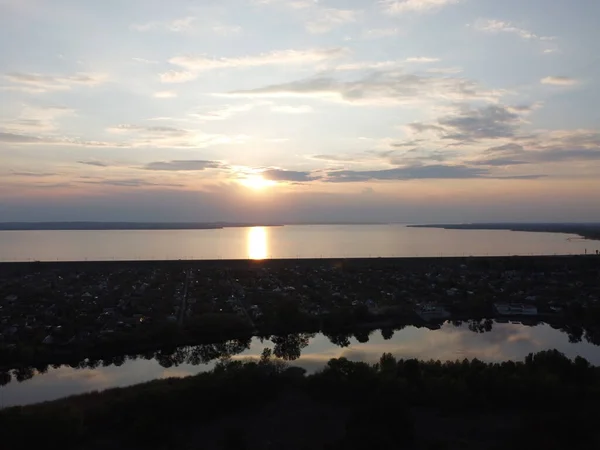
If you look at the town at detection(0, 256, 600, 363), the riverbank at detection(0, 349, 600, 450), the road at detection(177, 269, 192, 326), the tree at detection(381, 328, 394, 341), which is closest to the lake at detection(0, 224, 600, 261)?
the town at detection(0, 256, 600, 363)

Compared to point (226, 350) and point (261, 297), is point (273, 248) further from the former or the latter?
point (226, 350)

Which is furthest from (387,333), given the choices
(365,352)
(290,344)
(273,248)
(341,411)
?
(273,248)

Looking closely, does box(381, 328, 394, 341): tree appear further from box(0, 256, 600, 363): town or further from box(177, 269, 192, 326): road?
box(177, 269, 192, 326): road

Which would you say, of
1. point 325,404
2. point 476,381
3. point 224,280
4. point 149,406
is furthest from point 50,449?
point 224,280

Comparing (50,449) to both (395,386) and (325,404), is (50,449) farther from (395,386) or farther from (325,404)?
(395,386)

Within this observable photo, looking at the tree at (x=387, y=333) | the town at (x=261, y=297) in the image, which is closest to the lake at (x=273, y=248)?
the town at (x=261, y=297)

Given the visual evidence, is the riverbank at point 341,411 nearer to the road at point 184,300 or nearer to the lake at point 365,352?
the lake at point 365,352

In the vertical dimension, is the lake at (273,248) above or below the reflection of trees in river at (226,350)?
above

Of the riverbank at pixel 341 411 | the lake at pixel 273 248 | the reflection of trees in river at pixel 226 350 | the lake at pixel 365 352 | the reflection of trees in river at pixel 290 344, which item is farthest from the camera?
the lake at pixel 273 248
